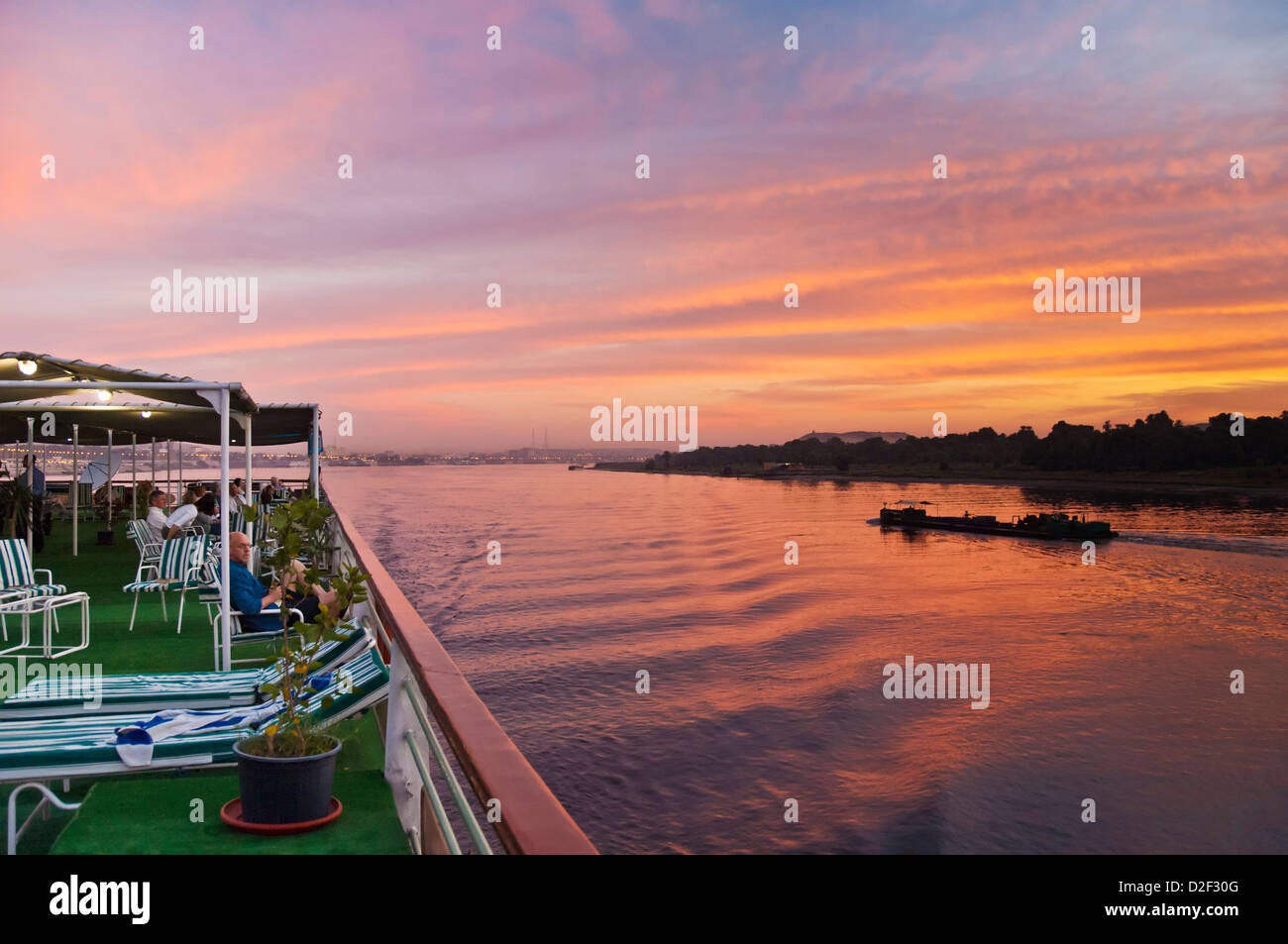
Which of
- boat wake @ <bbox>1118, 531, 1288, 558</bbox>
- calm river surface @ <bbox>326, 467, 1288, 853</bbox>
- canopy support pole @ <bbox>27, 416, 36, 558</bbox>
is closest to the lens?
calm river surface @ <bbox>326, 467, 1288, 853</bbox>

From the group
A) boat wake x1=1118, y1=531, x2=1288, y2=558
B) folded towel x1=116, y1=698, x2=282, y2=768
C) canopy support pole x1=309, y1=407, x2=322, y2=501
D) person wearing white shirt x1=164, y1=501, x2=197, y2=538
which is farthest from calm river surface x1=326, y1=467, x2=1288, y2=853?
folded towel x1=116, y1=698, x2=282, y2=768

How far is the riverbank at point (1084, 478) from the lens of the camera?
104 meters

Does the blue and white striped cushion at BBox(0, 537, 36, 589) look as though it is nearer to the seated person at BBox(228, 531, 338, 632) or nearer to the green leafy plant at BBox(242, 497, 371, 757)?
the seated person at BBox(228, 531, 338, 632)

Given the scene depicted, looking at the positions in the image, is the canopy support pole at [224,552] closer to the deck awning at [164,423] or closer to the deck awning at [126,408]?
the deck awning at [126,408]

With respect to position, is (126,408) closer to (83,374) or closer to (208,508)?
(83,374)

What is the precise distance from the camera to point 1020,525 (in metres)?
60.2

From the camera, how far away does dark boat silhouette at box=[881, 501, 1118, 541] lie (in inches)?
2328

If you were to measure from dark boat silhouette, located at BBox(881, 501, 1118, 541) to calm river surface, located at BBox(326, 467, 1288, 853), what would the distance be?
5.80m

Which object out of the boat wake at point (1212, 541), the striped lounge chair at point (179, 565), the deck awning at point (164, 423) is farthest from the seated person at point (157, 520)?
the boat wake at point (1212, 541)

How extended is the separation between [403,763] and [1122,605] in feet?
127

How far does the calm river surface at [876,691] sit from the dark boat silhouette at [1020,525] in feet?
19.0

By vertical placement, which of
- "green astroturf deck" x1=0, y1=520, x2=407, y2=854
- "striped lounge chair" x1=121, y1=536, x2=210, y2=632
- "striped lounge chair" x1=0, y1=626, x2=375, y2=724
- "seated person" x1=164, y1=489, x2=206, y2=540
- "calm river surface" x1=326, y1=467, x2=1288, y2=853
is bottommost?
"calm river surface" x1=326, y1=467, x2=1288, y2=853

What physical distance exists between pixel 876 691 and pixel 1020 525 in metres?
43.0

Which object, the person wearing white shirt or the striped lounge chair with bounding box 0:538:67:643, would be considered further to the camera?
the person wearing white shirt
